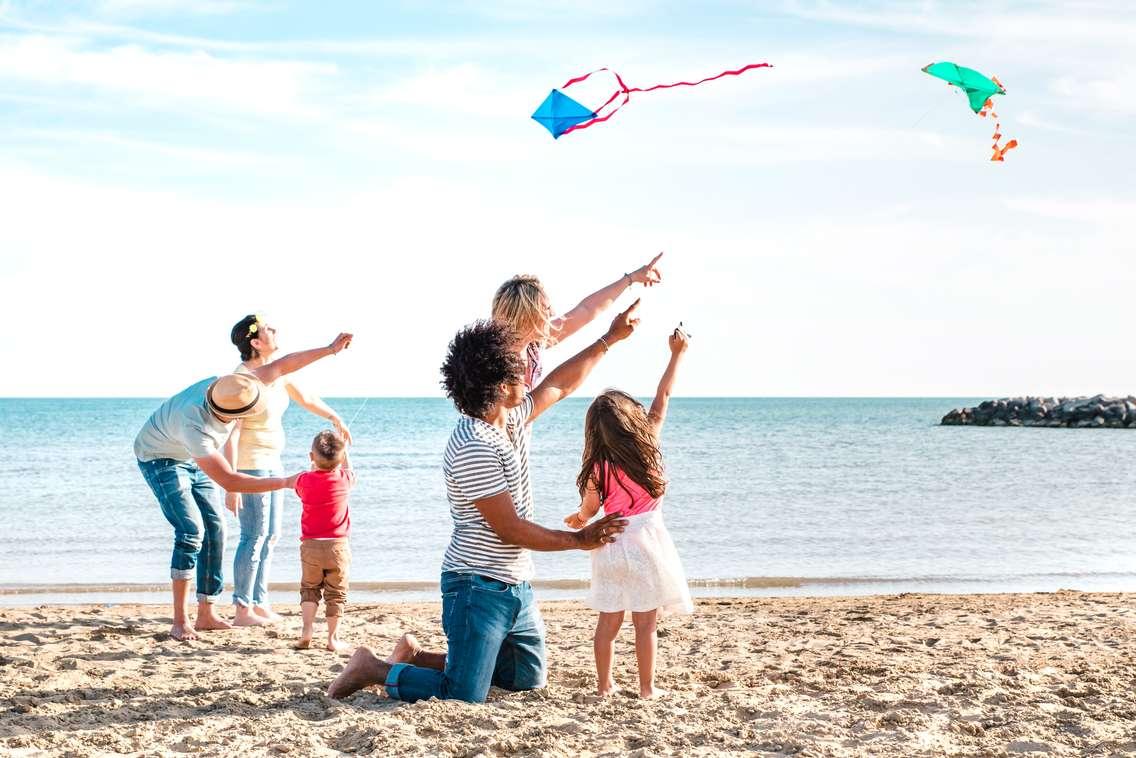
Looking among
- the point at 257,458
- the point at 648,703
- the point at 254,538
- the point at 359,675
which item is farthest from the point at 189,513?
the point at 648,703

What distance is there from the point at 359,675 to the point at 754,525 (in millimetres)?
9271

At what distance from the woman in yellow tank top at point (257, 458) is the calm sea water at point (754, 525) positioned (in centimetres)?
234

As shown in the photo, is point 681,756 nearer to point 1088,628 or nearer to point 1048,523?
point 1088,628

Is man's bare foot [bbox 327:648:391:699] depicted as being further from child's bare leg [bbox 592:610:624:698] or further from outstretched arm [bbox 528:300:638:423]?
outstretched arm [bbox 528:300:638:423]

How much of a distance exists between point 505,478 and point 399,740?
3.26 feet

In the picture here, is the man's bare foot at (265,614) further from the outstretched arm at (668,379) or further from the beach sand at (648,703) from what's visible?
the outstretched arm at (668,379)

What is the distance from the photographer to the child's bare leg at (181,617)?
18.8 feet

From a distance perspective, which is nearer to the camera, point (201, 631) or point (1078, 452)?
point (201, 631)

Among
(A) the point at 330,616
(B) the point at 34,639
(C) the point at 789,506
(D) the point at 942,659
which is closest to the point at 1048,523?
(C) the point at 789,506

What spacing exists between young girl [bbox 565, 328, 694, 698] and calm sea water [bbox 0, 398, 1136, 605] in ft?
14.4

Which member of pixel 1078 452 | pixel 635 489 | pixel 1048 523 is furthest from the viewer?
pixel 1078 452

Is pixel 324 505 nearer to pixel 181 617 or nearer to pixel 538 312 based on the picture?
pixel 181 617

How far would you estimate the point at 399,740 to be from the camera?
3652 mm

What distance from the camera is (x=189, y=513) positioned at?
559 centimetres
